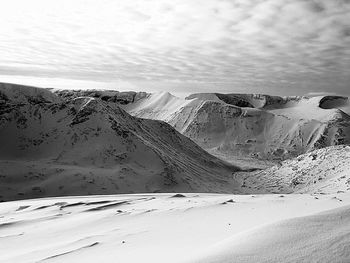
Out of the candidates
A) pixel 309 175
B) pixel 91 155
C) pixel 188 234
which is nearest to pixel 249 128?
pixel 309 175

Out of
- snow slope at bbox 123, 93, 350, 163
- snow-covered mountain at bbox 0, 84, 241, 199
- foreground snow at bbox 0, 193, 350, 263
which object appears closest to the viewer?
foreground snow at bbox 0, 193, 350, 263

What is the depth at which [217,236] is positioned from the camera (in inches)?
171

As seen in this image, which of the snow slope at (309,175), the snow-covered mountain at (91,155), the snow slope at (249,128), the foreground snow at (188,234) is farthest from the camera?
the snow slope at (249,128)

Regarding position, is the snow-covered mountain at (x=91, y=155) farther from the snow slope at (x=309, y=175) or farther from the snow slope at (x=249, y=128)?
the snow slope at (x=249, y=128)

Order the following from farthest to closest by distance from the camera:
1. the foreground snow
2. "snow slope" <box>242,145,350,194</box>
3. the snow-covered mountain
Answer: the snow-covered mountain
"snow slope" <box>242,145,350,194</box>
the foreground snow

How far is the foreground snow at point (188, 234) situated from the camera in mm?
3082

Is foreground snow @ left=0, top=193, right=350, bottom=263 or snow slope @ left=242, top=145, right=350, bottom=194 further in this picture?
snow slope @ left=242, top=145, right=350, bottom=194

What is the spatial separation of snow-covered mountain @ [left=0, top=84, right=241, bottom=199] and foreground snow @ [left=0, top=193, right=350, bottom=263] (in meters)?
28.4

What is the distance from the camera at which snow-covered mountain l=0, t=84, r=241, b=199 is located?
36656 mm

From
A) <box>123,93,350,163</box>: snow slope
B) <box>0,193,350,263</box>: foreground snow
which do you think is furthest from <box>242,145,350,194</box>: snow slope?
<box>123,93,350,163</box>: snow slope

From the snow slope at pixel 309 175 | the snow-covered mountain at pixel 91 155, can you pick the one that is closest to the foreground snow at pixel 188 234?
the snow slope at pixel 309 175

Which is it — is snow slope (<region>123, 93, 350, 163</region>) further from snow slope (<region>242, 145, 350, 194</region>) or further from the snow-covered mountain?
snow slope (<region>242, 145, 350, 194</region>)

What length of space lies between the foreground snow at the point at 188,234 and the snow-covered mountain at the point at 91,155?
28.4m

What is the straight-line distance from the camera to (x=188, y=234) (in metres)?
4.73
